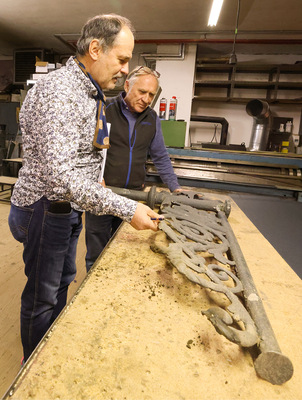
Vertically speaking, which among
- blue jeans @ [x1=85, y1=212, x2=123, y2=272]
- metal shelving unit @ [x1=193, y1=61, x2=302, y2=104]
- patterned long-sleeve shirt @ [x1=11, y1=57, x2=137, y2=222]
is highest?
metal shelving unit @ [x1=193, y1=61, x2=302, y2=104]

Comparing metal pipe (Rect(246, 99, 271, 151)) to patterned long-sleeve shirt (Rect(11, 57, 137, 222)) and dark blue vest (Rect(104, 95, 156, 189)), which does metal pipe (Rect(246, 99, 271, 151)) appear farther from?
patterned long-sleeve shirt (Rect(11, 57, 137, 222))

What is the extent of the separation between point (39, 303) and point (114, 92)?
497cm

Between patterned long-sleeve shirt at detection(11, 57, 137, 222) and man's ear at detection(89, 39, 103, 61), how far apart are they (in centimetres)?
7

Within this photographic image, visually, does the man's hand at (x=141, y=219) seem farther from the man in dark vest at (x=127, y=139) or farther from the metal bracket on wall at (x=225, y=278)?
the man in dark vest at (x=127, y=139)

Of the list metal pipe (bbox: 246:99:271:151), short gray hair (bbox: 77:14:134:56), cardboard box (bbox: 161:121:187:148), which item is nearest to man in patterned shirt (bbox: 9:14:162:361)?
short gray hair (bbox: 77:14:134:56)

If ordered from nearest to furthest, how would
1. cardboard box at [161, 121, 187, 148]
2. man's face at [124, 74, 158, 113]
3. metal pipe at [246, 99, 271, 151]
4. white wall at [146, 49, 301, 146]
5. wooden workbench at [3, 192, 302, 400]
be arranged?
wooden workbench at [3, 192, 302, 400] < man's face at [124, 74, 158, 113] < cardboard box at [161, 121, 187, 148] < metal pipe at [246, 99, 271, 151] < white wall at [146, 49, 301, 146]

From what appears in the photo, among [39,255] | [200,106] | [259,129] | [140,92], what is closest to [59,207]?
[39,255]

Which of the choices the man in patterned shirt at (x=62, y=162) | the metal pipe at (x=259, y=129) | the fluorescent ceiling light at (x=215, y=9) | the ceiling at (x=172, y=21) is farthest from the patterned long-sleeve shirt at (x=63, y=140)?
the metal pipe at (x=259, y=129)

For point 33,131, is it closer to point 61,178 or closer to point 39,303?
point 61,178

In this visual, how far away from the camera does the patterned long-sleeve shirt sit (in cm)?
74

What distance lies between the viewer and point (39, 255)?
3.23 feet

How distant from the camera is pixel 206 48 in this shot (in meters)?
4.71

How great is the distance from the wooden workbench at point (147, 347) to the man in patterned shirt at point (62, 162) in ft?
0.81

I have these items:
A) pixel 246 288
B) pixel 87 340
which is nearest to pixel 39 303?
pixel 87 340
